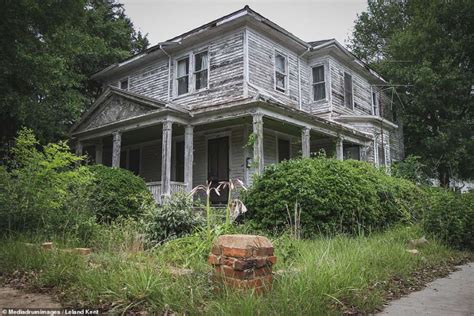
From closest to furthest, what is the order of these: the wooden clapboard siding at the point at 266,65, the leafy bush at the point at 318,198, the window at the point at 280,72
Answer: the leafy bush at the point at 318,198 → the wooden clapboard siding at the point at 266,65 → the window at the point at 280,72

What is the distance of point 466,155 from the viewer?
2027 centimetres

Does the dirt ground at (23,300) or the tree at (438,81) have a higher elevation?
the tree at (438,81)

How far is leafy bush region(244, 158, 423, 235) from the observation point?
6934mm

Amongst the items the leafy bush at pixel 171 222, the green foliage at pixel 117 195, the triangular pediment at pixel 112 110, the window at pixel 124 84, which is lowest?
the leafy bush at pixel 171 222

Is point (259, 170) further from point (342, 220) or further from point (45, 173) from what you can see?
point (45, 173)

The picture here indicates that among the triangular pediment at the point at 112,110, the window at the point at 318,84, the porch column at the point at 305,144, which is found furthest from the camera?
the window at the point at 318,84

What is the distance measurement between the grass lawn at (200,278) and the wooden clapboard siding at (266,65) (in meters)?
9.50

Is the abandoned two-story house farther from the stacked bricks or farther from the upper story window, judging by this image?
the stacked bricks

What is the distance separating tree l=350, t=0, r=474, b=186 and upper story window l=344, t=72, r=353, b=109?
16.2ft

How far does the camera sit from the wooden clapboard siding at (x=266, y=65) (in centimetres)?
1358

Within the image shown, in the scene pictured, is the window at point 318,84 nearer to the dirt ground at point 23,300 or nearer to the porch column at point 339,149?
the porch column at point 339,149

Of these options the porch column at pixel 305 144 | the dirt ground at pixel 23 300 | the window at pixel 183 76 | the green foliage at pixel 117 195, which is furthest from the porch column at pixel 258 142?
the dirt ground at pixel 23 300

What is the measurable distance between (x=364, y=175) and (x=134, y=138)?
36.5 ft

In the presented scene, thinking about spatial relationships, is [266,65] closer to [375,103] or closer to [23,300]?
[375,103]
